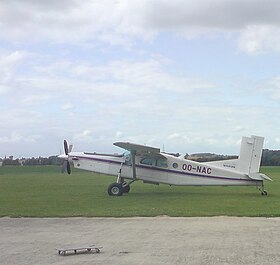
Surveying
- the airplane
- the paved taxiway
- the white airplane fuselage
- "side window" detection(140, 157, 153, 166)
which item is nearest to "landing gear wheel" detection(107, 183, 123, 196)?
the airplane

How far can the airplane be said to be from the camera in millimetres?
27500

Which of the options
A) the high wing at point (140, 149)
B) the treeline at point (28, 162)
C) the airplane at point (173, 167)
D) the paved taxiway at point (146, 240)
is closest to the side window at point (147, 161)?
the airplane at point (173, 167)

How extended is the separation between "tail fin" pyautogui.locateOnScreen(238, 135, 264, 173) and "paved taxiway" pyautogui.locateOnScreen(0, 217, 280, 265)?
12633 mm

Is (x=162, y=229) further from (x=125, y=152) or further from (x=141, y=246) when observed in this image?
(x=125, y=152)

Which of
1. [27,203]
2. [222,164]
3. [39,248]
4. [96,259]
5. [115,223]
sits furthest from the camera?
Answer: [222,164]

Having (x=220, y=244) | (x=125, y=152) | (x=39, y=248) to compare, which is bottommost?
(x=39, y=248)

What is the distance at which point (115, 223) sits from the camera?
46.9 feet

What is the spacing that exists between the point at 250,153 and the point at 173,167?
4.09 meters

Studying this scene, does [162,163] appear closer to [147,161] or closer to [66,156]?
[147,161]

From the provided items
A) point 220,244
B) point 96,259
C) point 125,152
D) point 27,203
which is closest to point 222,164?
point 125,152

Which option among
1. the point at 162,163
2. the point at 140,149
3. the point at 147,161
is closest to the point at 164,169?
the point at 162,163

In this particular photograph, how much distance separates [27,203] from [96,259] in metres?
12.4

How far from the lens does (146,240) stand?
1120 centimetres

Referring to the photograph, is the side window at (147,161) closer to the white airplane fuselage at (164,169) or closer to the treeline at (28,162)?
the white airplane fuselage at (164,169)
